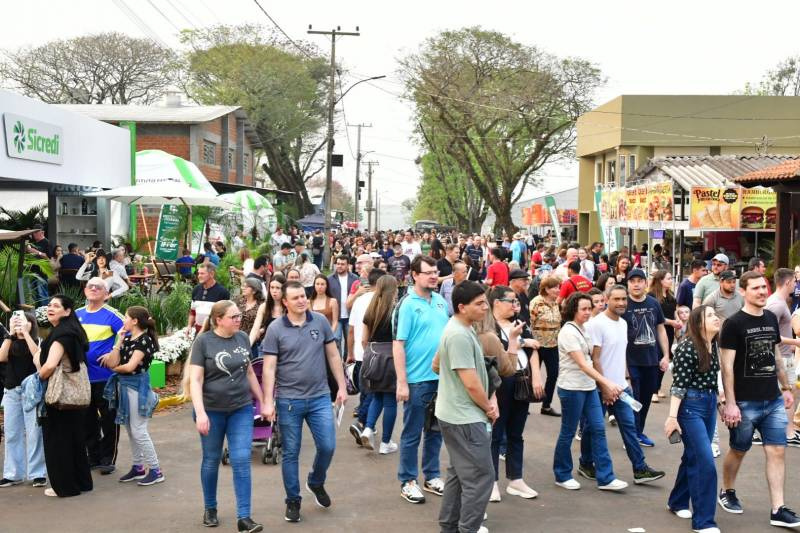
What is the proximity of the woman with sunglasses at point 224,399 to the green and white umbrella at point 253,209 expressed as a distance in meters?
20.9

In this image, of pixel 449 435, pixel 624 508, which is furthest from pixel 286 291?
pixel 624 508

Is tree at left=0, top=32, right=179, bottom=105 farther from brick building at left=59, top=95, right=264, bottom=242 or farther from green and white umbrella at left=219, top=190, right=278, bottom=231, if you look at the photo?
green and white umbrella at left=219, top=190, right=278, bottom=231

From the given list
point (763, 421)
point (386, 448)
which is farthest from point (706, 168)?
point (763, 421)

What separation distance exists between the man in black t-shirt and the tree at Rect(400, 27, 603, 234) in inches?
1778

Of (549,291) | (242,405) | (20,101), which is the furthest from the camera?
(20,101)

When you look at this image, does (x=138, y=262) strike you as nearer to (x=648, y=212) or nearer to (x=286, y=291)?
(x=648, y=212)

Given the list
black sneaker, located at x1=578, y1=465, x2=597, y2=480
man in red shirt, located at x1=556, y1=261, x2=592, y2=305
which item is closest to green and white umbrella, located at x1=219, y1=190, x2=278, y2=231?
man in red shirt, located at x1=556, y1=261, x2=592, y2=305

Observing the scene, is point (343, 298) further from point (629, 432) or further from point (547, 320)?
point (629, 432)

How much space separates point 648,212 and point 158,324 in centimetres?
1453

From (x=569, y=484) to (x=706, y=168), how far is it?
19.6 metres

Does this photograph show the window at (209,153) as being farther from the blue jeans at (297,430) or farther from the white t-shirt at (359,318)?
the blue jeans at (297,430)

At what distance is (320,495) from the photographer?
7.21 meters

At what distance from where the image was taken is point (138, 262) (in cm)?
2191

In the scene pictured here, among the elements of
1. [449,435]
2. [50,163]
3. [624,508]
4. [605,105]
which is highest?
[605,105]
